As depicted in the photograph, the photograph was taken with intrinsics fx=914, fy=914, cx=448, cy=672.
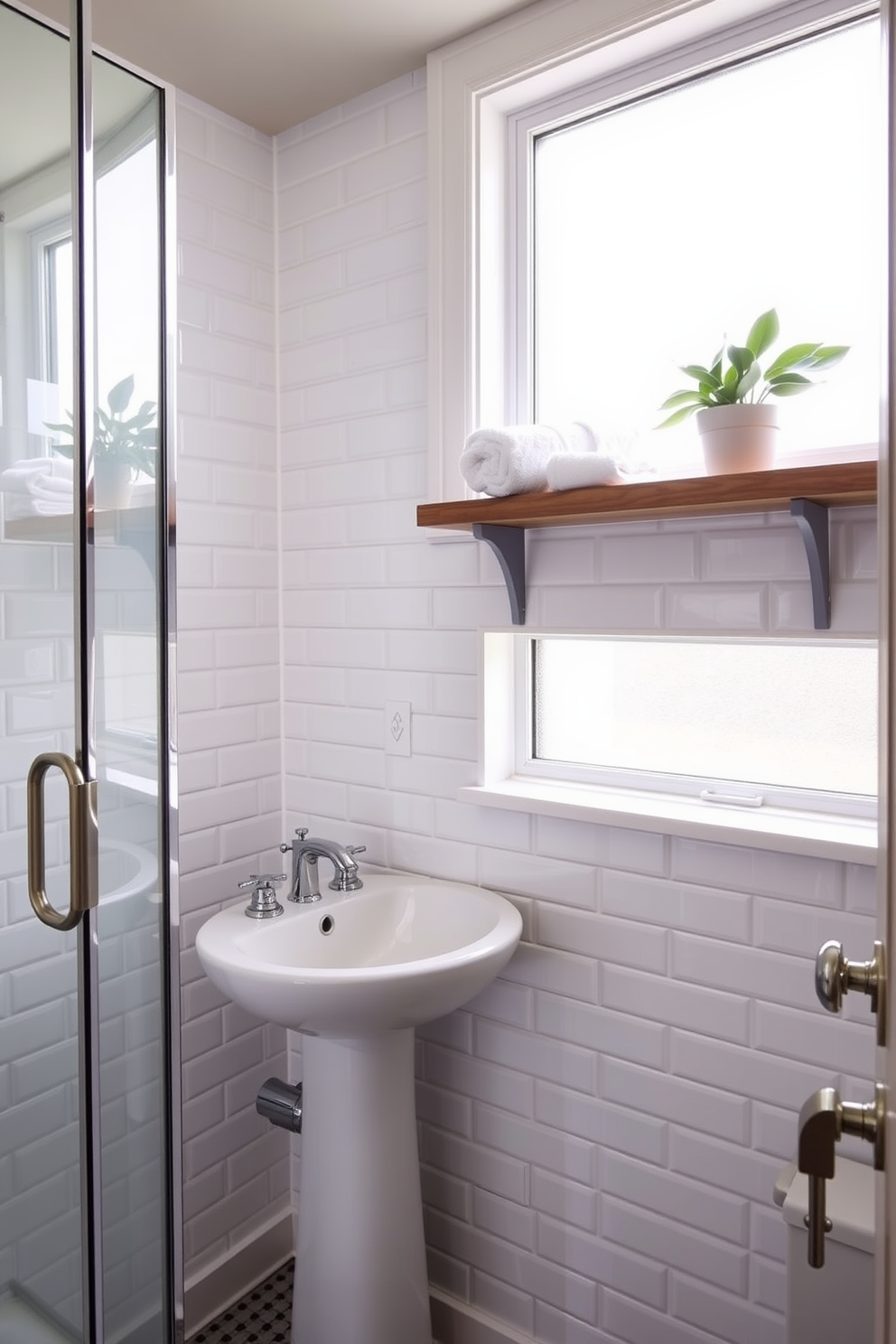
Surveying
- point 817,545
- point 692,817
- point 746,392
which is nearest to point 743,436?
point 746,392

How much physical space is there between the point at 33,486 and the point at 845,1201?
54.9 inches

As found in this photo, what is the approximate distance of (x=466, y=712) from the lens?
178cm

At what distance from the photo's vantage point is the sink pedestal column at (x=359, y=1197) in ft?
5.16

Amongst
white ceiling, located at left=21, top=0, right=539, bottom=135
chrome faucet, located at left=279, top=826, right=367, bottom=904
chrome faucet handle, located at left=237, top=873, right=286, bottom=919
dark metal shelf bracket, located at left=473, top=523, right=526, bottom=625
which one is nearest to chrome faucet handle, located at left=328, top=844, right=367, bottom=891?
chrome faucet, located at left=279, top=826, right=367, bottom=904

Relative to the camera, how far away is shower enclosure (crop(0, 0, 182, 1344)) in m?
1.04

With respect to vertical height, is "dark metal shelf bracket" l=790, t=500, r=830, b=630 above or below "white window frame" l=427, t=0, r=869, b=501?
below

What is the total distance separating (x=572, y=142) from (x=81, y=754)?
1.45 m

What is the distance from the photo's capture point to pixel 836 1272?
119cm

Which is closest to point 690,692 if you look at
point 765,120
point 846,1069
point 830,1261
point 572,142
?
point 846,1069

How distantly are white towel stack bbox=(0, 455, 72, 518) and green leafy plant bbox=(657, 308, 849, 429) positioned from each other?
33.4 inches

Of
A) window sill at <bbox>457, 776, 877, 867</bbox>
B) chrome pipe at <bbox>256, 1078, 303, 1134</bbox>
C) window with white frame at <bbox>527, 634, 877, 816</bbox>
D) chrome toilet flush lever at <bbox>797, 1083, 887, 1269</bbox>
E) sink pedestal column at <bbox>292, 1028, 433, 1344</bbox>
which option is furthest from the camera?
chrome pipe at <bbox>256, 1078, 303, 1134</bbox>

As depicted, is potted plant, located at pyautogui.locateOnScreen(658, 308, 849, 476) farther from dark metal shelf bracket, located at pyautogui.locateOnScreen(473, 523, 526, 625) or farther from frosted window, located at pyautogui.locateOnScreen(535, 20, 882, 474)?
dark metal shelf bracket, located at pyautogui.locateOnScreen(473, 523, 526, 625)

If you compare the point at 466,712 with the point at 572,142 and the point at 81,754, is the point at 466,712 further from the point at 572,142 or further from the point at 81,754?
the point at 572,142

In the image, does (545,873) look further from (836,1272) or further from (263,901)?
(836,1272)
